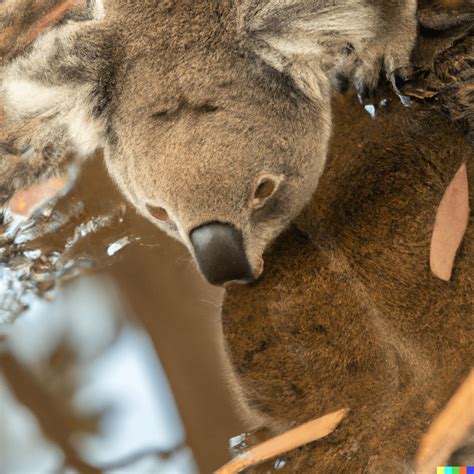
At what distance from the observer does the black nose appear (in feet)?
4.27

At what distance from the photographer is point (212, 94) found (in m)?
1.36

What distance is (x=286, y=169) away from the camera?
1417 millimetres

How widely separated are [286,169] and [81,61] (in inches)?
19.4

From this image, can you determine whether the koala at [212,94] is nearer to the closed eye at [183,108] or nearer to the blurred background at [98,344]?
the closed eye at [183,108]

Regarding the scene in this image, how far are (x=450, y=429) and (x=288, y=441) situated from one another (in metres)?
0.39

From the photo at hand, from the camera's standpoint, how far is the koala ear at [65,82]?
1.40 m

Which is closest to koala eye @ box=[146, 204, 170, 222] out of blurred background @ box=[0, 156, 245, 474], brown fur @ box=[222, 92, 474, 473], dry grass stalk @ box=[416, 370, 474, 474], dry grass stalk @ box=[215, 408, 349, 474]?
brown fur @ box=[222, 92, 474, 473]

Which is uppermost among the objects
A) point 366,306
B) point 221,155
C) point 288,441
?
point 221,155

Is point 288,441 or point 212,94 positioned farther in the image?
point 288,441

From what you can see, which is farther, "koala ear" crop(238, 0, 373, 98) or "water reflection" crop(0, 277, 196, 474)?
"water reflection" crop(0, 277, 196, 474)

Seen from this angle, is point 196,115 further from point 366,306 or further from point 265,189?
point 366,306

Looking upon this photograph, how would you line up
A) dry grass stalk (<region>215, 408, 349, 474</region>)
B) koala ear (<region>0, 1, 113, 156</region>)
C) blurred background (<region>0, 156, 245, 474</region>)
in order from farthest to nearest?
blurred background (<region>0, 156, 245, 474</region>) → dry grass stalk (<region>215, 408, 349, 474</region>) → koala ear (<region>0, 1, 113, 156</region>)

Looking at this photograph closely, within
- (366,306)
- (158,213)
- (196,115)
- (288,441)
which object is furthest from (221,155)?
(288,441)

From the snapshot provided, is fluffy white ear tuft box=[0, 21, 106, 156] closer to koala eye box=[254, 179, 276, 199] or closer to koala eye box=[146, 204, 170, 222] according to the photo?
koala eye box=[146, 204, 170, 222]
